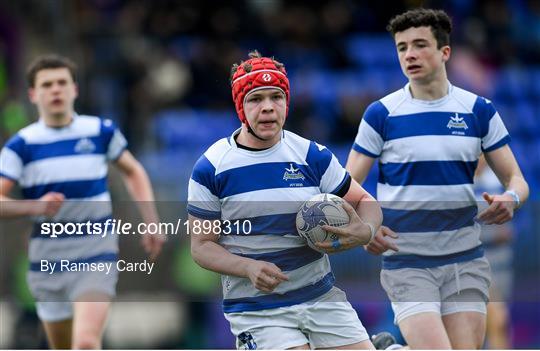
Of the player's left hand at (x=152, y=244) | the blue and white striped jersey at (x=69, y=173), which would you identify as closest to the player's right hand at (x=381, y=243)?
the player's left hand at (x=152, y=244)

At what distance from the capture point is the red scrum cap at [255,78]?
251 inches

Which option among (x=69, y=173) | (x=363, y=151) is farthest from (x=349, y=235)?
(x=69, y=173)

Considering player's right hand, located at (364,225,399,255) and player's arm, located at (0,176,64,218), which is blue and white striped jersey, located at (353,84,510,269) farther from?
player's arm, located at (0,176,64,218)

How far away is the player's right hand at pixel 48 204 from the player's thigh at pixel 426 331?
2253mm

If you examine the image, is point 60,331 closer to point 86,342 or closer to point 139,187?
point 86,342

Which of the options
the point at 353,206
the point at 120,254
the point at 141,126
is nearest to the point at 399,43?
the point at 353,206

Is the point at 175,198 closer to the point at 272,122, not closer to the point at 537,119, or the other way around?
the point at 272,122

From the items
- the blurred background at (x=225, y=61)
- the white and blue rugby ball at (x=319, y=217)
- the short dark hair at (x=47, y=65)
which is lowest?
the white and blue rugby ball at (x=319, y=217)

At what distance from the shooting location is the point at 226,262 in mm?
6328

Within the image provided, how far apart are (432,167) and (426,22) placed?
0.81m

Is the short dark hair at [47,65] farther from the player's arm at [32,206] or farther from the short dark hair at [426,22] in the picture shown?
the short dark hair at [426,22]

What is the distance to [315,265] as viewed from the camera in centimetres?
650

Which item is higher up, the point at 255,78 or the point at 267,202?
the point at 255,78

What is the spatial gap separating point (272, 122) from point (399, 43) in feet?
4.12
